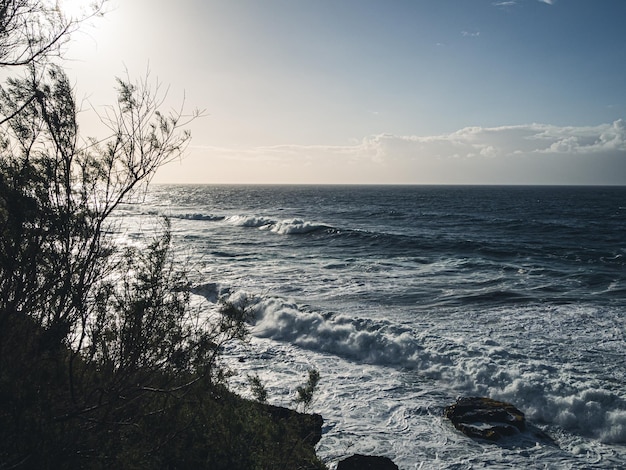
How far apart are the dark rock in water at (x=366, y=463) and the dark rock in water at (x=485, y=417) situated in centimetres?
240

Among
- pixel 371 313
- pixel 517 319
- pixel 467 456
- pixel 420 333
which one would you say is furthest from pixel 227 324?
pixel 517 319

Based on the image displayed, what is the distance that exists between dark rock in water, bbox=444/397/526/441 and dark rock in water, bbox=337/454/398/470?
7.88 feet

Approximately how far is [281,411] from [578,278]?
2242cm

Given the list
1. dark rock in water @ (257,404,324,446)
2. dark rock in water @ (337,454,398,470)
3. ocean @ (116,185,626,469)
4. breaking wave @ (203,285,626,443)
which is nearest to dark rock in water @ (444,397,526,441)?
ocean @ (116,185,626,469)

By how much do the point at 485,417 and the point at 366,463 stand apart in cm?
349

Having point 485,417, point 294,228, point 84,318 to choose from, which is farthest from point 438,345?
point 294,228

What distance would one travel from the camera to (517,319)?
1662 cm

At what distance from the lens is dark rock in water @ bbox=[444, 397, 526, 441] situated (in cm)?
895

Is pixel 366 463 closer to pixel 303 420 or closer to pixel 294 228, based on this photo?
pixel 303 420

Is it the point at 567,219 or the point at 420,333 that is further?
the point at 567,219

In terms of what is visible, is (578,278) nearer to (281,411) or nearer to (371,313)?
(371,313)

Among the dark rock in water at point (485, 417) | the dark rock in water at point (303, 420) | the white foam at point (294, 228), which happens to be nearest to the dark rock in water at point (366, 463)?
the dark rock in water at point (303, 420)

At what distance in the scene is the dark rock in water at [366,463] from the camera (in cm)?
740

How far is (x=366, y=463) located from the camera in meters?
7.52
